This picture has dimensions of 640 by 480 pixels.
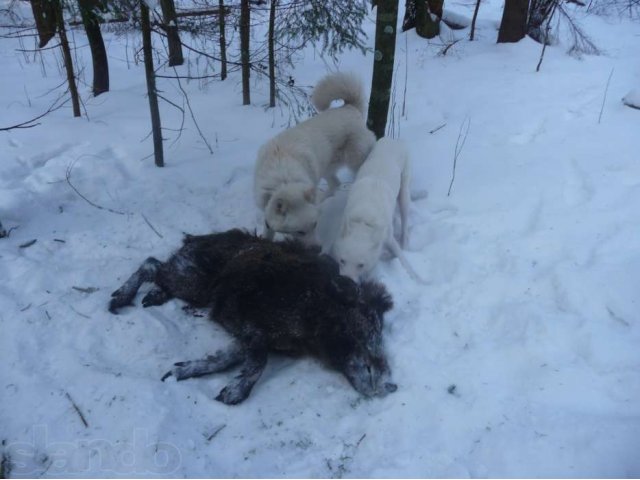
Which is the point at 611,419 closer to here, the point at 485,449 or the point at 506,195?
the point at 485,449

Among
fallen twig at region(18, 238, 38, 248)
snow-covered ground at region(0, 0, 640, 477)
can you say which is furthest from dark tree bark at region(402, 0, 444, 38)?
fallen twig at region(18, 238, 38, 248)

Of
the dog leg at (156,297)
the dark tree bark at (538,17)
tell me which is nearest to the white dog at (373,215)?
the dog leg at (156,297)

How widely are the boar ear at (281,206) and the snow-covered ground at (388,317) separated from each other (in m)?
0.75

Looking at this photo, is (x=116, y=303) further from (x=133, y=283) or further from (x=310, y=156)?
(x=310, y=156)

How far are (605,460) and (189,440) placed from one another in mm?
2024

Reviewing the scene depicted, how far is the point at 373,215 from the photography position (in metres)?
3.41

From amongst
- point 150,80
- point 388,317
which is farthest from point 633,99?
point 150,80

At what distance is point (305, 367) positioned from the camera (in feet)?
9.09

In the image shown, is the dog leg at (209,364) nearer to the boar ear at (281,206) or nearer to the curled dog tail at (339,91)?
the boar ear at (281,206)

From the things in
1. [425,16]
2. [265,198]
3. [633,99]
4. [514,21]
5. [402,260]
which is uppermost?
[514,21]

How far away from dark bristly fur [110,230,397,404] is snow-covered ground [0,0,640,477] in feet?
0.36

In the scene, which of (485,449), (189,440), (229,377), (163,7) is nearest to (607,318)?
(485,449)

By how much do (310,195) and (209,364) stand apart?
1.56 metres

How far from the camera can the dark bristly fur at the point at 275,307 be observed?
263 cm
